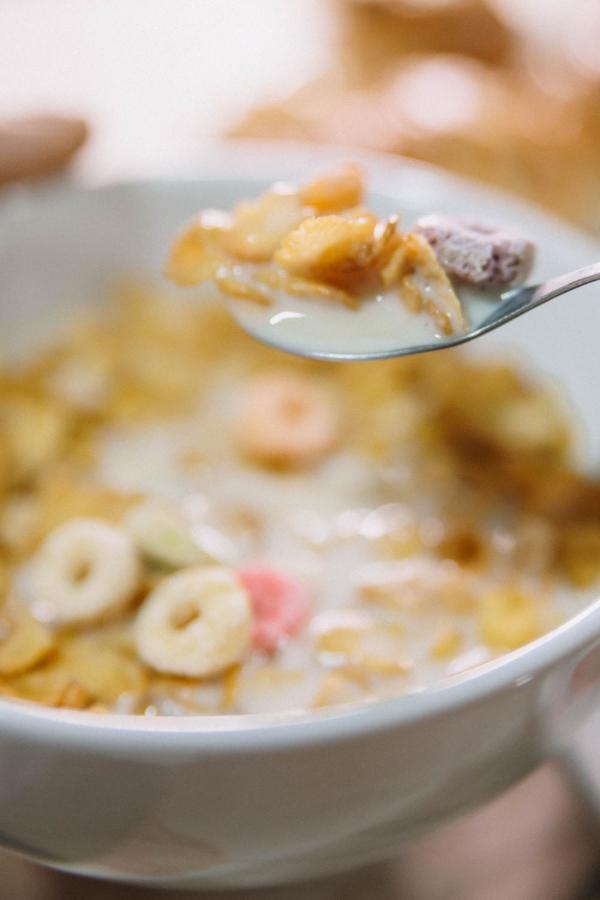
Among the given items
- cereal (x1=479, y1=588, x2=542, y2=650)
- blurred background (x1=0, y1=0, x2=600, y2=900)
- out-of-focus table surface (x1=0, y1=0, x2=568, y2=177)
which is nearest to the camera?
A: cereal (x1=479, y1=588, x2=542, y2=650)

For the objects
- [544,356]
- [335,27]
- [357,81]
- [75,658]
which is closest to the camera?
[75,658]

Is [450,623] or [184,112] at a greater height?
[184,112]

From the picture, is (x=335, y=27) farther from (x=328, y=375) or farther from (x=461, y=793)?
(x=461, y=793)

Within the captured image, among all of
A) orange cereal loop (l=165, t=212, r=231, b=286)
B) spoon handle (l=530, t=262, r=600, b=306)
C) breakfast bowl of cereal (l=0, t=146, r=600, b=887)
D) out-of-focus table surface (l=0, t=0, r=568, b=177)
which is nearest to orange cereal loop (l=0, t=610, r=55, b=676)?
breakfast bowl of cereal (l=0, t=146, r=600, b=887)

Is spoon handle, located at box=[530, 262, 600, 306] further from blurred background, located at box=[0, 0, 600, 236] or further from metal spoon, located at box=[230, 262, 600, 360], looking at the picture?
blurred background, located at box=[0, 0, 600, 236]

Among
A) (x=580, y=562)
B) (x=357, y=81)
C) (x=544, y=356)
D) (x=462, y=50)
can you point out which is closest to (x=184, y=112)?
(x=357, y=81)

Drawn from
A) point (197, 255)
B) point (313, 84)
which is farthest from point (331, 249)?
point (313, 84)

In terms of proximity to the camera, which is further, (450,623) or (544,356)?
(544,356)
